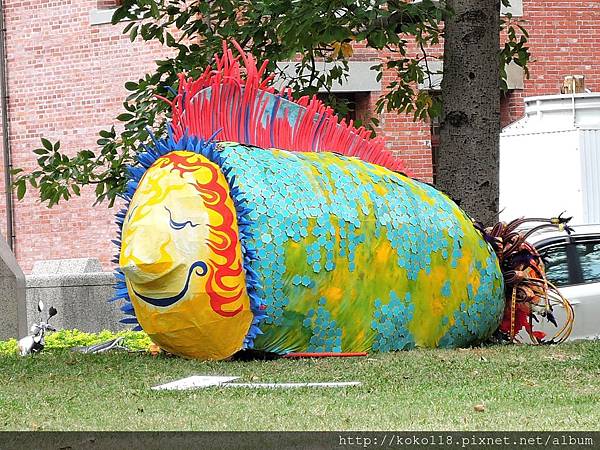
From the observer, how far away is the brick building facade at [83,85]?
21688 mm

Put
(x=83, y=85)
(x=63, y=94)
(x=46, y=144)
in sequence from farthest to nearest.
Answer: (x=63, y=94) → (x=83, y=85) → (x=46, y=144)

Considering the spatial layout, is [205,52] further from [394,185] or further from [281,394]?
[281,394]

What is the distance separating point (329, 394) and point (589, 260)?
22.7 feet

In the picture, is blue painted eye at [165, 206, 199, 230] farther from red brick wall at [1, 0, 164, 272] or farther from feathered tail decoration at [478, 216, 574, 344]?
red brick wall at [1, 0, 164, 272]

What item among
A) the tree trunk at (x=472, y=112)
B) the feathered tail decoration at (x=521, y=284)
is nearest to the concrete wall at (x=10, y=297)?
the tree trunk at (x=472, y=112)

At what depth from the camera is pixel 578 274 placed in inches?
529

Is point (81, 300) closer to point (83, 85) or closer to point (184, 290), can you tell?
point (83, 85)

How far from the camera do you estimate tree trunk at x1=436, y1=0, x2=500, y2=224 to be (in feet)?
42.6

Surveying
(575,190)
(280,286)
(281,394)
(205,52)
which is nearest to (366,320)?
(280,286)

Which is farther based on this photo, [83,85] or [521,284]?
[83,85]

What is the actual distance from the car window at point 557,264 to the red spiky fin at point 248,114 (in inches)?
148

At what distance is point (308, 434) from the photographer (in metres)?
5.73

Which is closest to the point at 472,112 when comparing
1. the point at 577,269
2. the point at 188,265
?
the point at 577,269

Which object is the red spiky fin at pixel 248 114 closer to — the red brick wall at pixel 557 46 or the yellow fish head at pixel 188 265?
the yellow fish head at pixel 188 265
